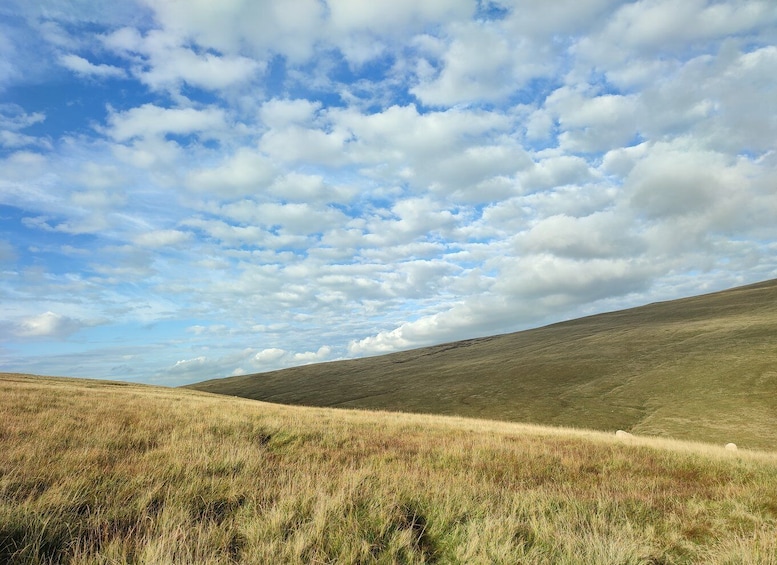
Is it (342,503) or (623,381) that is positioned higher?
(342,503)

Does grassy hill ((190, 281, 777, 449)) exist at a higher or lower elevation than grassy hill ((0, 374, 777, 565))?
lower

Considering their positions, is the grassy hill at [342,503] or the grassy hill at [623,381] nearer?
the grassy hill at [342,503]

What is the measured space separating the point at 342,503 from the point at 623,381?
71.3m

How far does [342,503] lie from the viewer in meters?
5.85

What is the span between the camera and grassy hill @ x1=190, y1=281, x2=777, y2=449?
46.5 meters

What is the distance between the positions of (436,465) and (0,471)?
8.22 meters

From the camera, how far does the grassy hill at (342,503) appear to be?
4711mm

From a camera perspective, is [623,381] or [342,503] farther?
[623,381]

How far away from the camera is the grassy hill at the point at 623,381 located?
4647cm

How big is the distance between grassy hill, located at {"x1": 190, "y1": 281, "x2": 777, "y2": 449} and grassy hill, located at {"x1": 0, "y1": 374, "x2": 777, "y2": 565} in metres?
39.7

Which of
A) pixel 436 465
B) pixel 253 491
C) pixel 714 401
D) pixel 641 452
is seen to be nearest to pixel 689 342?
pixel 714 401

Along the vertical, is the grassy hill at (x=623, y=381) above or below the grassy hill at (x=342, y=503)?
below

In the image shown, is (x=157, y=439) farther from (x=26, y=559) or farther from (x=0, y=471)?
(x=26, y=559)

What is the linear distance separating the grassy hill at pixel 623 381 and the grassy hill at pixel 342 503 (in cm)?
3974
